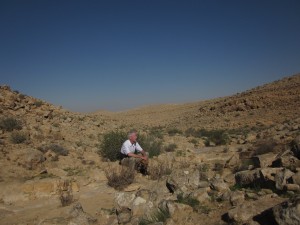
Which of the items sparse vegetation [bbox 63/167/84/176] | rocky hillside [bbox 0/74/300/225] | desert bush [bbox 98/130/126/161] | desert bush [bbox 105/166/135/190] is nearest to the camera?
rocky hillside [bbox 0/74/300/225]

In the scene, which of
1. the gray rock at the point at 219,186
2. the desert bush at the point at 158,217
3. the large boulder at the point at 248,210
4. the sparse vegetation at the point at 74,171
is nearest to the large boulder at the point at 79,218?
the desert bush at the point at 158,217

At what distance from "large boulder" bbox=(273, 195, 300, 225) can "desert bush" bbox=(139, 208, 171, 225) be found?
179 cm

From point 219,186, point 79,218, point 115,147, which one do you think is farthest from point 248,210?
point 115,147

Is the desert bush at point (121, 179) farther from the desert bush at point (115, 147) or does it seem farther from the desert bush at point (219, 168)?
the desert bush at point (115, 147)

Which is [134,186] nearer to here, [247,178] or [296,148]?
[247,178]

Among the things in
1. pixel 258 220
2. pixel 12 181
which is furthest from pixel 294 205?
pixel 12 181

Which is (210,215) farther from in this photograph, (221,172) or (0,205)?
(0,205)

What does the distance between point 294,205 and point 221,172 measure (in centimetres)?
507

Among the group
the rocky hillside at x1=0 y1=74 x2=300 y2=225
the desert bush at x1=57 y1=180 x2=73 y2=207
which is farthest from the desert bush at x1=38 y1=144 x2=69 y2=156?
the desert bush at x1=57 y1=180 x2=73 y2=207

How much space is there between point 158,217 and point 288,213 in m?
2.13

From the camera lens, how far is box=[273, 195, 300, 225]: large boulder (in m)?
3.80

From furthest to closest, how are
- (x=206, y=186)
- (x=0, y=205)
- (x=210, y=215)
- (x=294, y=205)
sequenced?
1. (x=0, y=205)
2. (x=206, y=186)
3. (x=210, y=215)
4. (x=294, y=205)

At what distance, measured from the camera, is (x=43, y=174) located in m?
9.11

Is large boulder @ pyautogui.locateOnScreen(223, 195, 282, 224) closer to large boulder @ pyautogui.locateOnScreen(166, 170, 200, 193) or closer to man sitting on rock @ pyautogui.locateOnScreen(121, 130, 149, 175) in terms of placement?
large boulder @ pyautogui.locateOnScreen(166, 170, 200, 193)
